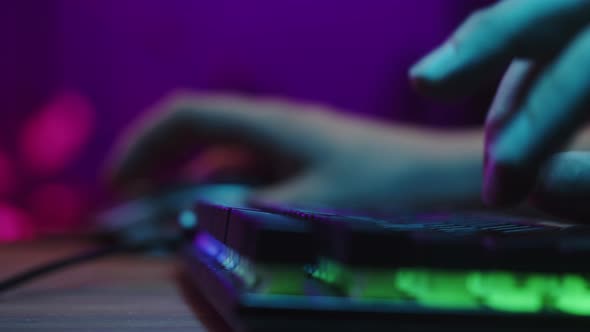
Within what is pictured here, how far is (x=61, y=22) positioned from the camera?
3.51 ft

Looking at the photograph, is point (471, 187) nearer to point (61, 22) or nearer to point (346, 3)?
point (346, 3)

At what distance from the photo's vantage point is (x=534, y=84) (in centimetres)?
35

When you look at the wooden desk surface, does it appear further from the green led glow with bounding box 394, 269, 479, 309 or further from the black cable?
the green led glow with bounding box 394, 269, 479, 309

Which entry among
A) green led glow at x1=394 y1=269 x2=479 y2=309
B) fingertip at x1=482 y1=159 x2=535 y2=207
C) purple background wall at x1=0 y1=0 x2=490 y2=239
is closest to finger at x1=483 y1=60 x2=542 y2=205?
fingertip at x1=482 y1=159 x2=535 y2=207

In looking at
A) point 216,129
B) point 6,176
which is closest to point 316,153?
point 216,129

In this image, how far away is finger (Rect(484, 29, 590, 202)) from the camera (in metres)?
0.33

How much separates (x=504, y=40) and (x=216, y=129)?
57 cm

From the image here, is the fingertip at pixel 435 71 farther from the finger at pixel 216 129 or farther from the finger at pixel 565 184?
the finger at pixel 216 129

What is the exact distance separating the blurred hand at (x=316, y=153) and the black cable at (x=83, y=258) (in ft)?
0.57

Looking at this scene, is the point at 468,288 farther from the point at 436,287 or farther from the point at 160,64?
the point at 160,64

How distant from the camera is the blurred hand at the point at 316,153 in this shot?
0.83 meters

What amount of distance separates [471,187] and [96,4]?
780 millimetres

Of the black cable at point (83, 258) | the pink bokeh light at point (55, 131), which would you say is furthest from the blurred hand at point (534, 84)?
the pink bokeh light at point (55, 131)

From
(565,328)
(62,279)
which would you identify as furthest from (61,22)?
(565,328)
